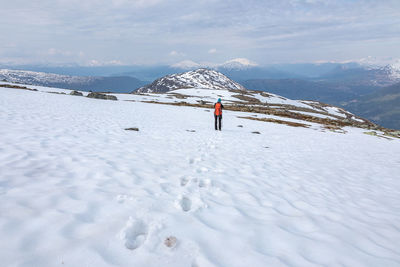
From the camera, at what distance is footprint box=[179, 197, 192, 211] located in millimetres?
5286

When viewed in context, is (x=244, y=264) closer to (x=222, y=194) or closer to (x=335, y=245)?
(x=335, y=245)

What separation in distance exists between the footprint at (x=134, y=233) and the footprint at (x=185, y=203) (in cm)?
124

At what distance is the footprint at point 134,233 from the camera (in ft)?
12.1

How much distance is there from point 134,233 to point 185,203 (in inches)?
69.2

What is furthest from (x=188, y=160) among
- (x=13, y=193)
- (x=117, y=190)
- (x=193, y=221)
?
(x=13, y=193)

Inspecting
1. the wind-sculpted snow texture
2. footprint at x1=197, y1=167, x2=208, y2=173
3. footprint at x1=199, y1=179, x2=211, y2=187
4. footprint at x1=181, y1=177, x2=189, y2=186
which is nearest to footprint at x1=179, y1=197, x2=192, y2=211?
the wind-sculpted snow texture

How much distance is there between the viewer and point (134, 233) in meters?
4.01

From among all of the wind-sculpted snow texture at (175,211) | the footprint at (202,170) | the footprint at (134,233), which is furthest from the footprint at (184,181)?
the footprint at (134,233)

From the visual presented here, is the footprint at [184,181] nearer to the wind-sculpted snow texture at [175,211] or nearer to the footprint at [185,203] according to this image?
the wind-sculpted snow texture at [175,211]

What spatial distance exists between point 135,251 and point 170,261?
0.60 meters

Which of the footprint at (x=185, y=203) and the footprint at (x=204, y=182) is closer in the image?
the footprint at (x=185, y=203)

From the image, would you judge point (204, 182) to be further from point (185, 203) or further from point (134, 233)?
point (134, 233)

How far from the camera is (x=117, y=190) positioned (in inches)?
222

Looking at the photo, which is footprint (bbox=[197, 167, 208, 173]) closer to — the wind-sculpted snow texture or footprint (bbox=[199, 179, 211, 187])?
the wind-sculpted snow texture
